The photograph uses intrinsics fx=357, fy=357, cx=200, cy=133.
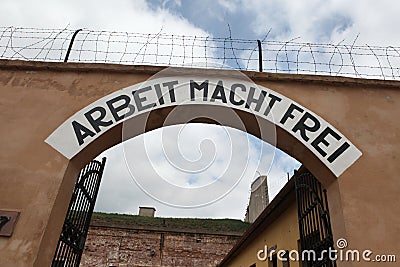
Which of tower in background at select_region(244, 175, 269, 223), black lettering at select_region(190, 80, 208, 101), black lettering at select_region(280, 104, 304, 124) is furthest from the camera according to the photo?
tower in background at select_region(244, 175, 269, 223)

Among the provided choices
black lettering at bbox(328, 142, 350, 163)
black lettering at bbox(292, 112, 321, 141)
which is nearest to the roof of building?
black lettering at bbox(292, 112, 321, 141)

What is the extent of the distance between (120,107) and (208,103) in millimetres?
1114

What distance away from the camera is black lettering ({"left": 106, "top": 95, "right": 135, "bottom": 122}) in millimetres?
4402

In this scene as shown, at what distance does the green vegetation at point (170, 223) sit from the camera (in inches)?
625

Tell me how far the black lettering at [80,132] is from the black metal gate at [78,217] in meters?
0.62

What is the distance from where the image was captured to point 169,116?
4719 mm

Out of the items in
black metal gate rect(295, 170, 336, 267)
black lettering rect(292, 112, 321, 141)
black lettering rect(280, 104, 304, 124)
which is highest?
black lettering rect(280, 104, 304, 124)

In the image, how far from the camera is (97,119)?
4.36m

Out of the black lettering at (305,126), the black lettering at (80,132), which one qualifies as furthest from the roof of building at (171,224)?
the black lettering at (305,126)

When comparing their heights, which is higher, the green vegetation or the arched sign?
the green vegetation

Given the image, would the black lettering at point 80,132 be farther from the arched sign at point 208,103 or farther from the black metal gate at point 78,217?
the black metal gate at point 78,217

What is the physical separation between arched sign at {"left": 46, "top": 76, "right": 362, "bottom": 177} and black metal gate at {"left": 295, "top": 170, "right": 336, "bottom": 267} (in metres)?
0.59

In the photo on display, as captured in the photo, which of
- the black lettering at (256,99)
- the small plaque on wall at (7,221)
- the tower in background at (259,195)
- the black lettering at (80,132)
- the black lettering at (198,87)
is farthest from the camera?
the tower in background at (259,195)

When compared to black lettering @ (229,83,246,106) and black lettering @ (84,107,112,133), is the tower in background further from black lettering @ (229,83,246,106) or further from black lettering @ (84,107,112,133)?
black lettering @ (84,107,112,133)
